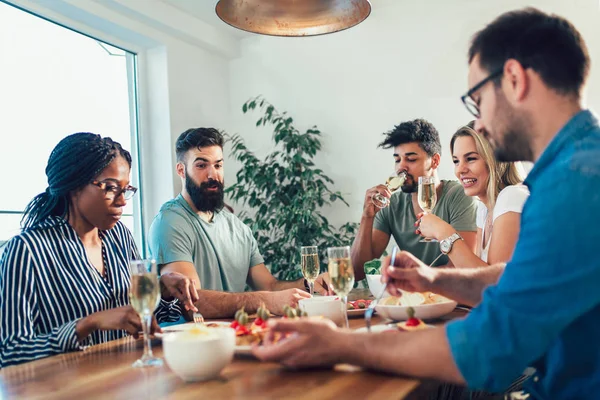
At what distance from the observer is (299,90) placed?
14.7 ft

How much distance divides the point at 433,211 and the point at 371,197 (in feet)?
1.19

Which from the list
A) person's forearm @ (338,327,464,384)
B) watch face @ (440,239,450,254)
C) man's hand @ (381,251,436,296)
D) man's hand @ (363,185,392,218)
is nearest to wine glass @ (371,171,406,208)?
man's hand @ (363,185,392,218)

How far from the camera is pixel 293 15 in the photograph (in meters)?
1.71

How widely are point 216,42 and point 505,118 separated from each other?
12.2 ft

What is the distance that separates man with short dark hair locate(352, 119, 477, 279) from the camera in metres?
2.89

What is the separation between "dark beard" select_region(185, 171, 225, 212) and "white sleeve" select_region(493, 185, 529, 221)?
1.39 m

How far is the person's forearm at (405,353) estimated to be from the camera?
34.5 inches

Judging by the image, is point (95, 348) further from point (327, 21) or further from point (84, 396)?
point (327, 21)

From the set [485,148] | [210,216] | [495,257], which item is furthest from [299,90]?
[495,257]

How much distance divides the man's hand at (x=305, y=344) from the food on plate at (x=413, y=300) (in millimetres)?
616

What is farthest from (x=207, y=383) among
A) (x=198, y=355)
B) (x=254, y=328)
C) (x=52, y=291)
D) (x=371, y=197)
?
(x=371, y=197)

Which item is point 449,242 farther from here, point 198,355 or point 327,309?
point 198,355

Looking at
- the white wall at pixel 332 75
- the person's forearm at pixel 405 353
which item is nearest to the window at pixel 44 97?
the white wall at pixel 332 75

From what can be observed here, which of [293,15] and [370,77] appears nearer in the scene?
[293,15]
